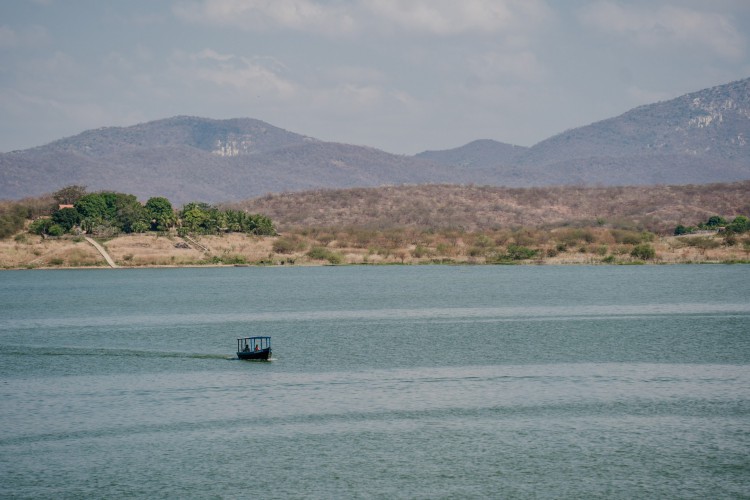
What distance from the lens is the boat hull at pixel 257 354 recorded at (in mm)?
61875

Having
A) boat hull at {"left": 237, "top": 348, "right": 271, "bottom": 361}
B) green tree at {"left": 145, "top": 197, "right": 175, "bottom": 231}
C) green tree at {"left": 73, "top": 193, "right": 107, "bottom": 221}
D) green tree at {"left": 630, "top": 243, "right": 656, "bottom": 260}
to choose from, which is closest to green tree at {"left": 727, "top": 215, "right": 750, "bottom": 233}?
green tree at {"left": 630, "top": 243, "right": 656, "bottom": 260}

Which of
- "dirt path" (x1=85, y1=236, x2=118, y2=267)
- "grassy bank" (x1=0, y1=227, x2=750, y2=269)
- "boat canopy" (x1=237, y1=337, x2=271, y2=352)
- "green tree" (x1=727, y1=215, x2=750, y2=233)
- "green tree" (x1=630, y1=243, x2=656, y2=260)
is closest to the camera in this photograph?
"boat canopy" (x1=237, y1=337, x2=271, y2=352)

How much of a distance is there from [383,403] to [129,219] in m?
141

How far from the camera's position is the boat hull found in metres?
61.9

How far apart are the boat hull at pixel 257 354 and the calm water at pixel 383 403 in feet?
2.70

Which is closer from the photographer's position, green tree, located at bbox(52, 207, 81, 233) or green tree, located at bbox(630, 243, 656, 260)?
green tree, located at bbox(630, 243, 656, 260)

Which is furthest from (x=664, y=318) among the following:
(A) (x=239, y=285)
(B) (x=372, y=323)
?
(A) (x=239, y=285)

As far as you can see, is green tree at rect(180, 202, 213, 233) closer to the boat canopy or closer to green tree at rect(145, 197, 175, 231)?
green tree at rect(145, 197, 175, 231)

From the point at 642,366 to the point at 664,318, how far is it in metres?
27.9

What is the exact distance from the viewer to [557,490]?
3391cm

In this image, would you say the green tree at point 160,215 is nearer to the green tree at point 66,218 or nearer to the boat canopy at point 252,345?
the green tree at point 66,218

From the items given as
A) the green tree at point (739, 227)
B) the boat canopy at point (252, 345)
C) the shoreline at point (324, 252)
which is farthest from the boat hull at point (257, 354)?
Result: the green tree at point (739, 227)

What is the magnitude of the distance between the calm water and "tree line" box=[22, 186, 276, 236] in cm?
8203

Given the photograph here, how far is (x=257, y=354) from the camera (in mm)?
62000
